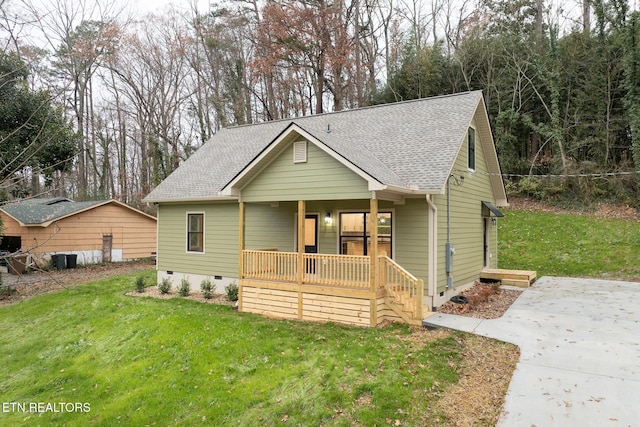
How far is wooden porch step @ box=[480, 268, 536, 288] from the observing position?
470 inches

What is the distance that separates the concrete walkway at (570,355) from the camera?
470 cm

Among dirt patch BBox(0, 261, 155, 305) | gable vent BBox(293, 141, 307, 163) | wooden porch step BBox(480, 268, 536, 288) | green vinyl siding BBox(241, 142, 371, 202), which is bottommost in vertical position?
dirt patch BBox(0, 261, 155, 305)

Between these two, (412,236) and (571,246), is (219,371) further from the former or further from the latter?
(571,246)

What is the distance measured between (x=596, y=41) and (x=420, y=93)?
30.6 ft

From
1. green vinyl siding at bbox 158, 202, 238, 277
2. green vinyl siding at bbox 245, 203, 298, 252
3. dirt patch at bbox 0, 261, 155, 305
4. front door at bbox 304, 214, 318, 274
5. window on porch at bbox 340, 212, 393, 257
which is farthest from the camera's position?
dirt patch at bbox 0, 261, 155, 305

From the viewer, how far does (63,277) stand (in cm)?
1590

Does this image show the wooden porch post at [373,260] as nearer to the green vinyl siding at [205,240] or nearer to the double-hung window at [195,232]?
the green vinyl siding at [205,240]

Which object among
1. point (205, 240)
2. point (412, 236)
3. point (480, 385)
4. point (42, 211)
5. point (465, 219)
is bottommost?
point (480, 385)

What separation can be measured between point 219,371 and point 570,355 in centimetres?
586

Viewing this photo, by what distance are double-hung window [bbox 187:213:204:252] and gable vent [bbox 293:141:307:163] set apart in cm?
519

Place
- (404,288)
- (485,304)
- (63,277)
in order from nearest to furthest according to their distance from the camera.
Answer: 1. (404,288)
2. (485,304)
3. (63,277)

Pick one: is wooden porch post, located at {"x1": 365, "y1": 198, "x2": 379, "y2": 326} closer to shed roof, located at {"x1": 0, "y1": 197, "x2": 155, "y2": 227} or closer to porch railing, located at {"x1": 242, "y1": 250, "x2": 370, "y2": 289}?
porch railing, located at {"x1": 242, "y1": 250, "x2": 370, "y2": 289}

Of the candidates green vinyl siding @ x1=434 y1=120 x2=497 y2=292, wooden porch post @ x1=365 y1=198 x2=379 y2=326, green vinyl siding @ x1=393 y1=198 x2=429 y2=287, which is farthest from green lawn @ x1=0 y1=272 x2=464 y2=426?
green vinyl siding @ x1=434 y1=120 x2=497 y2=292

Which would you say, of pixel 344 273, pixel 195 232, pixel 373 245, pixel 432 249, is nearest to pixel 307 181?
pixel 373 245
